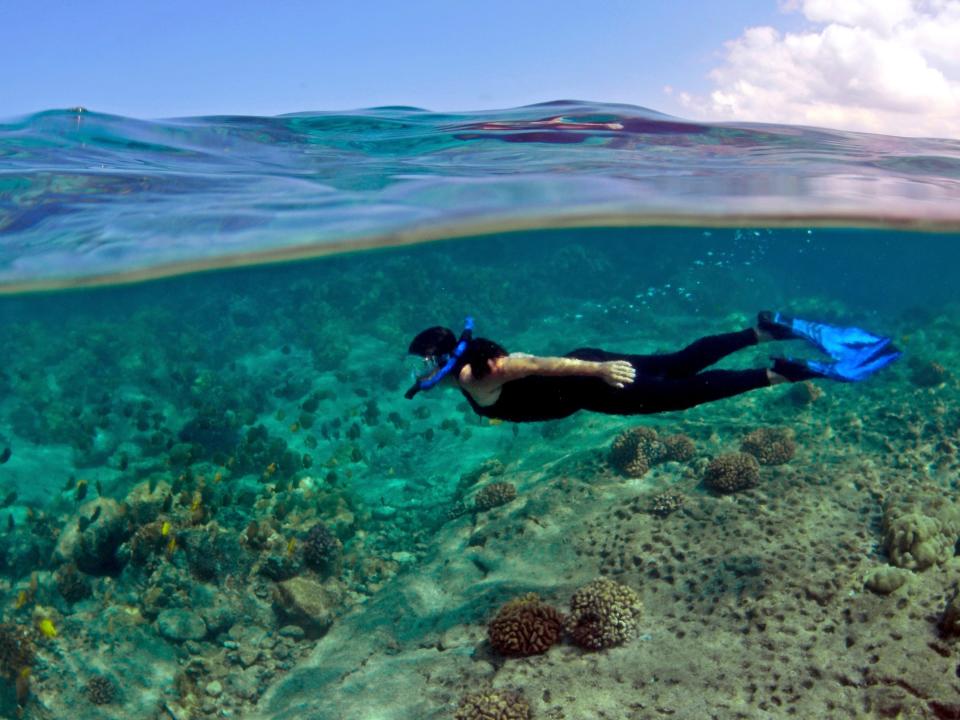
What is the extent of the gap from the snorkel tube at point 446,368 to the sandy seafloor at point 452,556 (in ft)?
10.5

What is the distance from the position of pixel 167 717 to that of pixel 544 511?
5.98 metres

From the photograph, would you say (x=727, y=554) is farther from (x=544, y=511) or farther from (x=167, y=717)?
(x=167, y=717)

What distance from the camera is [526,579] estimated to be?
316 inches

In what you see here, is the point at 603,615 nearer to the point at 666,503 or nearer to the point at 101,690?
the point at 666,503

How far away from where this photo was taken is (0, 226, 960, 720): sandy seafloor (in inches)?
233

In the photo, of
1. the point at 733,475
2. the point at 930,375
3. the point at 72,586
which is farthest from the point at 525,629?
the point at 930,375

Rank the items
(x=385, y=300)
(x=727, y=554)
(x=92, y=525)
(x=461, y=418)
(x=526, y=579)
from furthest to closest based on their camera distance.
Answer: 1. (x=385, y=300)
2. (x=461, y=418)
3. (x=92, y=525)
4. (x=526, y=579)
5. (x=727, y=554)

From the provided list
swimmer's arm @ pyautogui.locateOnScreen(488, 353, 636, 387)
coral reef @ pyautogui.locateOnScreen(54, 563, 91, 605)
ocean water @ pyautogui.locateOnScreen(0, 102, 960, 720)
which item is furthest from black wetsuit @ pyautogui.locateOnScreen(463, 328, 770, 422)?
coral reef @ pyautogui.locateOnScreen(54, 563, 91, 605)

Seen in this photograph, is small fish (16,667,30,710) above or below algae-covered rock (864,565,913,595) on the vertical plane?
below

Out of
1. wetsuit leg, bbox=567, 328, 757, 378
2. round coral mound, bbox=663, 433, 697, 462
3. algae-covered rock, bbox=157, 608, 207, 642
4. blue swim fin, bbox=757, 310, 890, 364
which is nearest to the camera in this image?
blue swim fin, bbox=757, 310, 890, 364

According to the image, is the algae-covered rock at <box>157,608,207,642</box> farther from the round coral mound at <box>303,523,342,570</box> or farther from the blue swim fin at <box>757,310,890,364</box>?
the blue swim fin at <box>757,310,890,364</box>

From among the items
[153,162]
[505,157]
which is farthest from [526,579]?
[153,162]

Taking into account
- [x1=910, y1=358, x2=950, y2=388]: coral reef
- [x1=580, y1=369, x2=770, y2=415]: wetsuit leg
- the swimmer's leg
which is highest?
the swimmer's leg

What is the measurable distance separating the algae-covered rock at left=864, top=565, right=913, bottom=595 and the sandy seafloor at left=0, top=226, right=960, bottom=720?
3 centimetres
